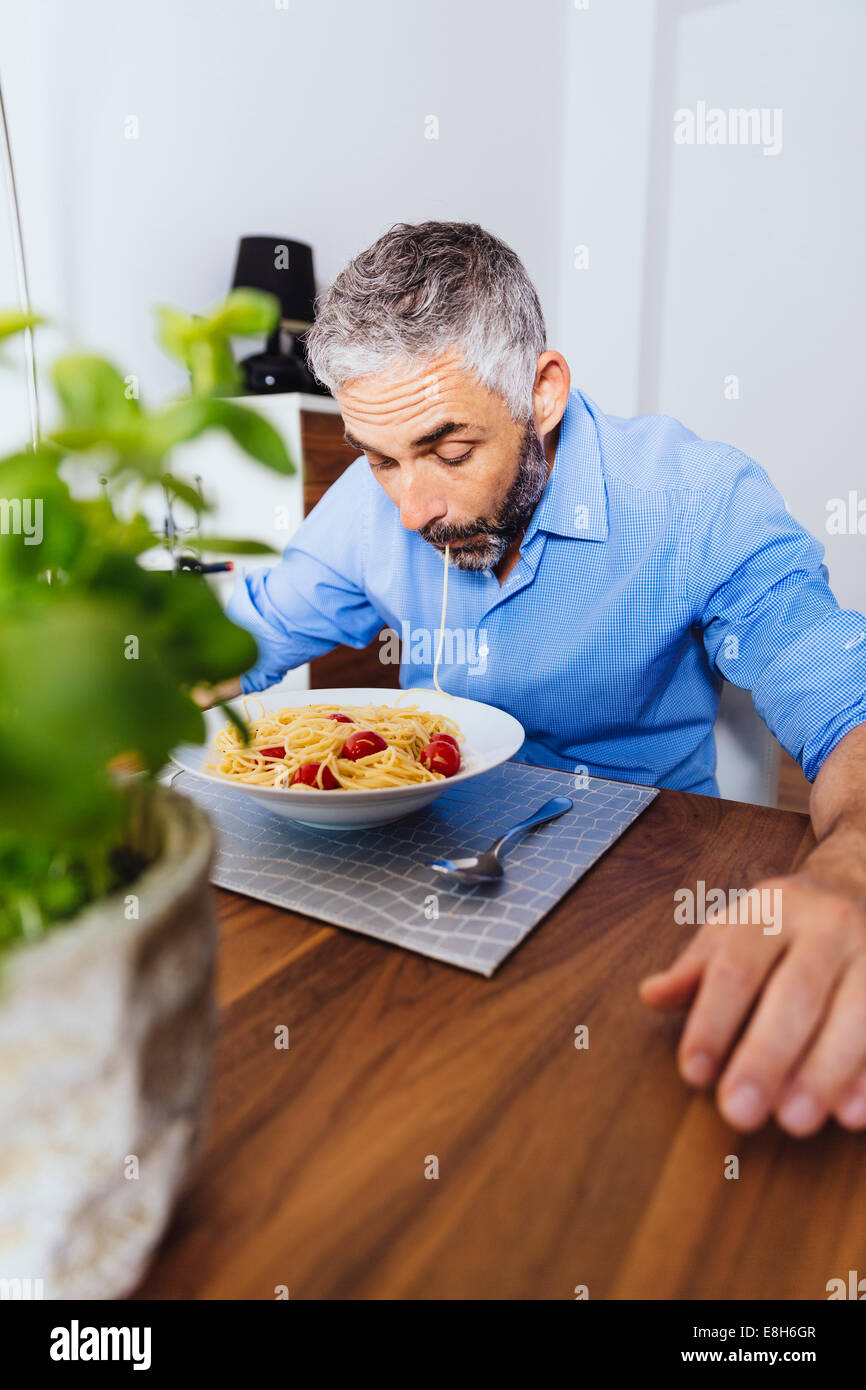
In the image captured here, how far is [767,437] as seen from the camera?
3.82 metres

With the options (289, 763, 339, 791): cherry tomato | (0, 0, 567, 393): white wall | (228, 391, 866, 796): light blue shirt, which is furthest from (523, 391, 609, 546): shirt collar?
(0, 0, 567, 393): white wall

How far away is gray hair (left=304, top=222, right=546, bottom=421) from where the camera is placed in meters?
1.22

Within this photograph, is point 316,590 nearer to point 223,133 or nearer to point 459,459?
point 459,459

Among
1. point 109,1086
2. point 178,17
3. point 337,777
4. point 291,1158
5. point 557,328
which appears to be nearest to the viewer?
point 109,1086

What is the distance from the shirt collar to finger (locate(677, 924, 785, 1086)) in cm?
95

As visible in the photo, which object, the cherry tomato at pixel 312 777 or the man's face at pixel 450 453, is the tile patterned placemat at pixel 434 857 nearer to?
the cherry tomato at pixel 312 777

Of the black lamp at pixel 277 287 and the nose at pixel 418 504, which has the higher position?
the black lamp at pixel 277 287

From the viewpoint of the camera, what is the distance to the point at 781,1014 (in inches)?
18.6

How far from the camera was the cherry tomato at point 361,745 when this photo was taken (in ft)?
2.97

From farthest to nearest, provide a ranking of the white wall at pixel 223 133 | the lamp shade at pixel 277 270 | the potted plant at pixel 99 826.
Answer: the lamp shade at pixel 277 270 < the white wall at pixel 223 133 < the potted plant at pixel 99 826

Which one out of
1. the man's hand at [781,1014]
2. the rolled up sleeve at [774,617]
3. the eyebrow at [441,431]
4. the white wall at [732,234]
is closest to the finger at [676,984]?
the man's hand at [781,1014]
